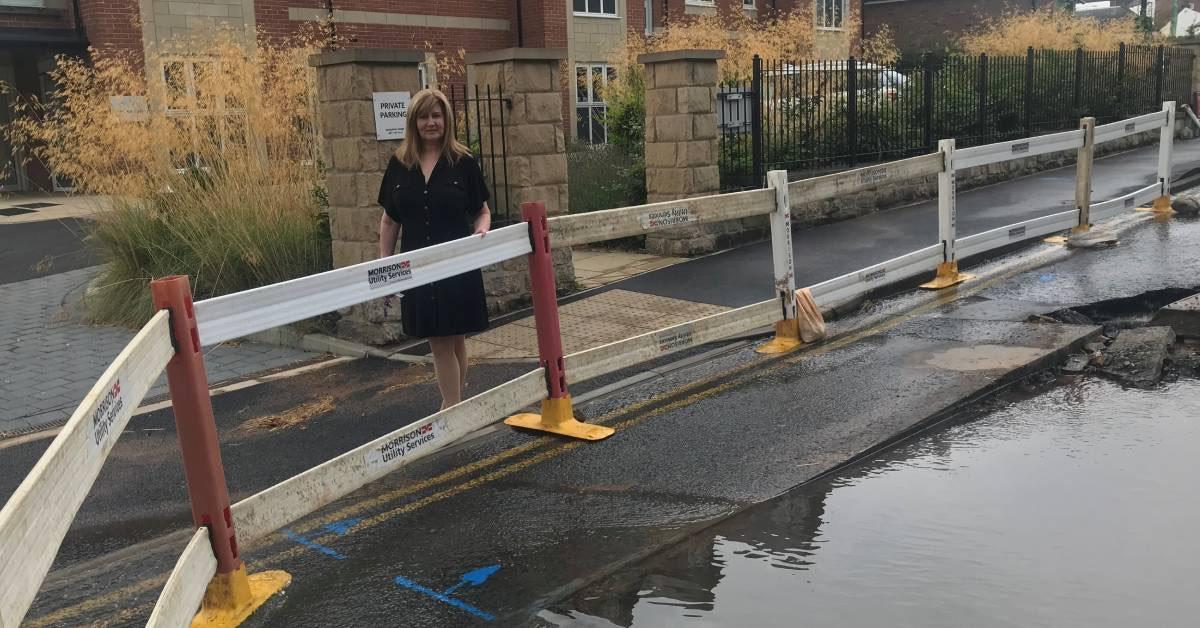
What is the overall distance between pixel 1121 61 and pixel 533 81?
1651cm

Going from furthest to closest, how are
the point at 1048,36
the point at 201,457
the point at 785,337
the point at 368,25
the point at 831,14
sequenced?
the point at 831,14 → the point at 368,25 → the point at 1048,36 → the point at 785,337 → the point at 201,457

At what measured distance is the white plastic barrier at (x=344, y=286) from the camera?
4.10 m

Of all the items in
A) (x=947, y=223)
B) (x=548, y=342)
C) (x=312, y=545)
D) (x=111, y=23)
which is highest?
(x=111, y=23)

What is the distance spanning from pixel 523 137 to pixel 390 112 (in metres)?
1.53

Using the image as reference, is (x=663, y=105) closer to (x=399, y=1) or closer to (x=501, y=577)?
(x=501, y=577)

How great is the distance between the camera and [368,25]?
24.2 metres

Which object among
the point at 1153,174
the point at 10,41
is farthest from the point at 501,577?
the point at 10,41

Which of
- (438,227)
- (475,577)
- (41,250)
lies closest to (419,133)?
(438,227)

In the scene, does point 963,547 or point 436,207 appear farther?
point 436,207

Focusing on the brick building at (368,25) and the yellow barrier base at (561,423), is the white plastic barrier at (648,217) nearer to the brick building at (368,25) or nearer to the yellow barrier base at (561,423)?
the yellow barrier base at (561,423)

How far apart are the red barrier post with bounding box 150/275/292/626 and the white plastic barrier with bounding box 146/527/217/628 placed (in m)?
0.06

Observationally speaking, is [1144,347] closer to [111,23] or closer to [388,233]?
[388,233]

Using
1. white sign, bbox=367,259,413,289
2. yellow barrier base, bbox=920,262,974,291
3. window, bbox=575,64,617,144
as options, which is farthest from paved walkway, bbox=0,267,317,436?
window, bbox=575,64,617,144

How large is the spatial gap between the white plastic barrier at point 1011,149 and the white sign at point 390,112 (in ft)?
15.5
